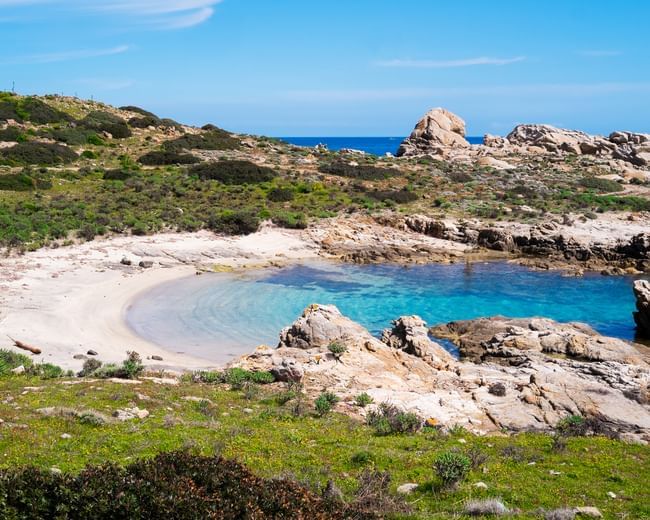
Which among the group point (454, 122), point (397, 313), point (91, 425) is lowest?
point (397, 313)

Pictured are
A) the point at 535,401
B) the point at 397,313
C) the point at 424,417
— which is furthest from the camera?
the point at 397,313

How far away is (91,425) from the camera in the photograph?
35.5 feet

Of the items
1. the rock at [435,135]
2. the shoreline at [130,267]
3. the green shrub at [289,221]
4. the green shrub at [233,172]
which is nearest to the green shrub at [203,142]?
the green shrub at [233,172]

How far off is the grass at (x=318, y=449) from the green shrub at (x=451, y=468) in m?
0.14

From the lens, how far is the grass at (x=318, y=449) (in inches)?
352

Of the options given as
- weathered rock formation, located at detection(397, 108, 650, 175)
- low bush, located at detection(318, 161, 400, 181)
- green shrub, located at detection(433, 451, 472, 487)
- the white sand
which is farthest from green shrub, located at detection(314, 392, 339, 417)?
weathered rock formation, located at detection(397, 108, 650, 175)

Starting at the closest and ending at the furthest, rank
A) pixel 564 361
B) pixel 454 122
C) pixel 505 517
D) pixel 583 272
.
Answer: pixel 505 517
pixel 564 361
pixel 583 272
pixel 454 122

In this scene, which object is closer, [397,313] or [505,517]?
[505,517]

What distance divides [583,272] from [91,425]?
3144 centimetres

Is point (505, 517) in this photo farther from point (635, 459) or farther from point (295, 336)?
point (295, 336)

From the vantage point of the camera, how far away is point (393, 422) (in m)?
12.7

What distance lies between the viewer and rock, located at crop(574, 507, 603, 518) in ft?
26.5

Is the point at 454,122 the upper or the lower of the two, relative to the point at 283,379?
upper

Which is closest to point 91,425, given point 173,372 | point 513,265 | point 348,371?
point 173,372
